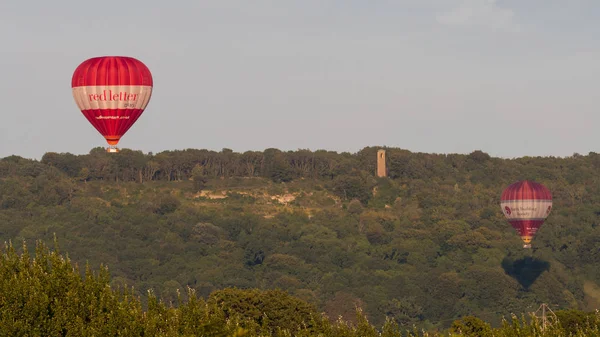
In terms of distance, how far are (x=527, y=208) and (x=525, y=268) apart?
54664 mm

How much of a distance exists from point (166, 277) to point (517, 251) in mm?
44436

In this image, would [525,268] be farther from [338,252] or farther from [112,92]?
[112,92]

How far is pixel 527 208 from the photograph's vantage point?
118250 millimetres

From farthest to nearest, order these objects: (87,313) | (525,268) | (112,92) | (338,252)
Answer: (338,252), (525,268), (112,92), (87,313)

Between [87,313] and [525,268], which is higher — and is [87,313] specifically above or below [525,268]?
above

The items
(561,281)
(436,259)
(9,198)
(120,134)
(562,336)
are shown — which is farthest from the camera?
(9,198)

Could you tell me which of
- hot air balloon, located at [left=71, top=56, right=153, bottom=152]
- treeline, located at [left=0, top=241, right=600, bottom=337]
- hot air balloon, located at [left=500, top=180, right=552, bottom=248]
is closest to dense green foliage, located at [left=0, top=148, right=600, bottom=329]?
hot air balloon, located at [left=500, top=180, right=552, bottom=248]

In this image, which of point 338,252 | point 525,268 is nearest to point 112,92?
point 525,268

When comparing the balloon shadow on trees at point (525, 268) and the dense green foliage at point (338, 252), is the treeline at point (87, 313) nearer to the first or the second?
the dense green foliage at point (338, 252)

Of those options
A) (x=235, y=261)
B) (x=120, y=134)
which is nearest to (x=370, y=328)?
(x=120, y=134)

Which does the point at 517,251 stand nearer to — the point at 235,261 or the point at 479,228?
the point at 479,228

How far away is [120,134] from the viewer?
63438 mm

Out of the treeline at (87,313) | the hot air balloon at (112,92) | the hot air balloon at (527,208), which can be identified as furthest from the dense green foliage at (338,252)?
the treeline at (87,313)

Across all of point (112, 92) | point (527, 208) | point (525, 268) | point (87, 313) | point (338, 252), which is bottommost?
point (525, 268)
